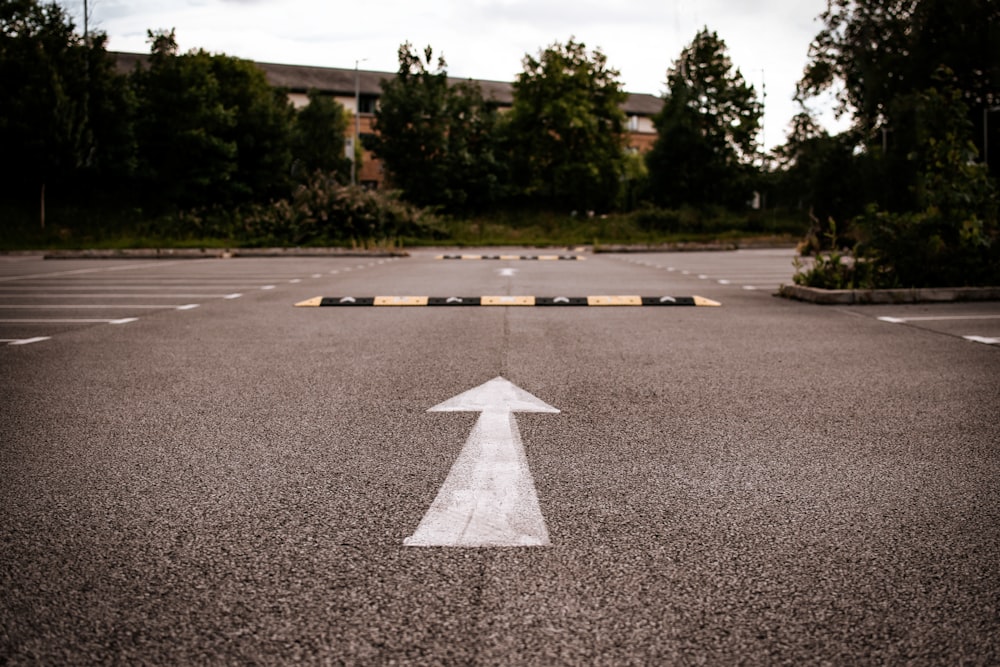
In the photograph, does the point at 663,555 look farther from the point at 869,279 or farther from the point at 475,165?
the point at 475,165

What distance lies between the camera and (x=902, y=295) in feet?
35.1

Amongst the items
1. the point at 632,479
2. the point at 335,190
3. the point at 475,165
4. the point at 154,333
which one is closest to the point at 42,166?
the point at 335,190

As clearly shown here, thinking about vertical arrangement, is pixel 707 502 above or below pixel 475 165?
below

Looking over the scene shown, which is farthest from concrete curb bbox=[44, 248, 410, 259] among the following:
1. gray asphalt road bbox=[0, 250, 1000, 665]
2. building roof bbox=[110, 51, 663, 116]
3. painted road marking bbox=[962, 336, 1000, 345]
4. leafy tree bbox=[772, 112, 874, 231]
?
building roof bbox=[110, 51, 663, 116]

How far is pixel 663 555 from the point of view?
2449 mm

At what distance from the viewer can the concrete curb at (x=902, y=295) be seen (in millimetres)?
10602

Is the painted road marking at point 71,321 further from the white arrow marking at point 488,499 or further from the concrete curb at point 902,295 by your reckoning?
the concrete curb at point 902,295

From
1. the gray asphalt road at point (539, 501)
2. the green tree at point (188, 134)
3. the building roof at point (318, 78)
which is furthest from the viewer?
the building roof at point (318, 78)

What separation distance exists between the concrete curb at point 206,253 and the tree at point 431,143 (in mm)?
22883

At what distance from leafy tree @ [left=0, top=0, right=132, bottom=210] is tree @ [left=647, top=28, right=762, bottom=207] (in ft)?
109

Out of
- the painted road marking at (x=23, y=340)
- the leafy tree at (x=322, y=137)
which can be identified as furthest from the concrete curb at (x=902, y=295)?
the leafy tree at (x=322, y=137)

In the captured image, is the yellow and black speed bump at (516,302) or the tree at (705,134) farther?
the tree at (705,134)

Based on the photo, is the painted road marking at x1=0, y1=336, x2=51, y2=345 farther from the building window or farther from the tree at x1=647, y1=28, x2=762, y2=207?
the building window

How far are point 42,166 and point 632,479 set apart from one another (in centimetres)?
4415
